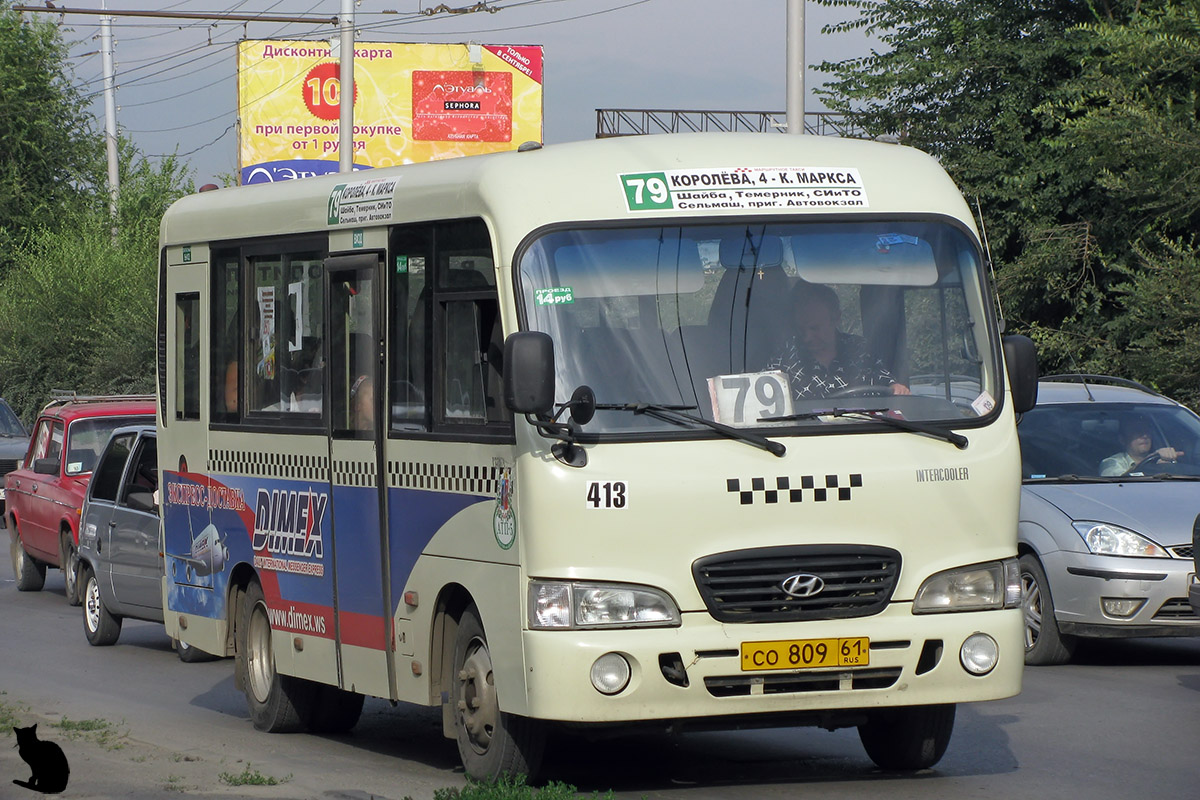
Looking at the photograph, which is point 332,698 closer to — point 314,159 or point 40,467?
point 40,467

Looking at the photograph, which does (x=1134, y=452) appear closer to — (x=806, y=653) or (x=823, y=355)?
(x=823, y=355)

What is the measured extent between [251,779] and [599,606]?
1.94 m

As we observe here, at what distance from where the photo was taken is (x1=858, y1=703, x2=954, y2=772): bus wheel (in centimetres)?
834

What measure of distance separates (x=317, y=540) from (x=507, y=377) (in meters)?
2.78

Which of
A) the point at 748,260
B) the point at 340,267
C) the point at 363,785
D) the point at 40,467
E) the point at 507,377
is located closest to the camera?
the point at 507,377

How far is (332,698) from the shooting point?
1055 cm

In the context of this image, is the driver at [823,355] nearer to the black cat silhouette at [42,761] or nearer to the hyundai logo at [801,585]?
the hyundai logo at [801,585]

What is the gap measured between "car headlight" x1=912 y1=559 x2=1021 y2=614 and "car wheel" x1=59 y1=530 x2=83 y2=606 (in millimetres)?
11867

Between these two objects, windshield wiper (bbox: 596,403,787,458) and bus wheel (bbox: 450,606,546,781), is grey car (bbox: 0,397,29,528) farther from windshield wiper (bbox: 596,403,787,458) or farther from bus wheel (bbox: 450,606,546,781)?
windshield wiper (bbox: 596,403,787,458)

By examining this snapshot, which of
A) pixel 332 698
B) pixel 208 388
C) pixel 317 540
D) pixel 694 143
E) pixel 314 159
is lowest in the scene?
pixel 332 698

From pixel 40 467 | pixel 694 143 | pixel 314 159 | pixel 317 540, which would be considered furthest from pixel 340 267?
pixel 314 159

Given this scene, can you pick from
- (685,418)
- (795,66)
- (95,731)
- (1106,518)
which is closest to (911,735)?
(685,418)

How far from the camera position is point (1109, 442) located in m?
13.1

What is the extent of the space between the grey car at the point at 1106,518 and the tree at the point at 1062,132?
21.6ft
